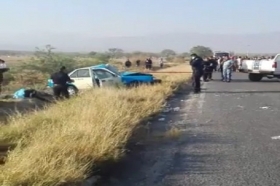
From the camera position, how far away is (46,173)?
6652mm

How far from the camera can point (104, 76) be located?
2634 cm

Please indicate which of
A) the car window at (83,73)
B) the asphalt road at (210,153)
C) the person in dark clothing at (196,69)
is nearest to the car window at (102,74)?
the car window at (83,73)

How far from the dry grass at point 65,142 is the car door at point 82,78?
35.8 ft

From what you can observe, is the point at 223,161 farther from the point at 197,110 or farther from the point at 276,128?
the point at 197,110

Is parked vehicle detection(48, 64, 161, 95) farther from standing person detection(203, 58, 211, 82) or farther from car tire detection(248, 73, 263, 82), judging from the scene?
car tire detection(248, 73, 263, 82)

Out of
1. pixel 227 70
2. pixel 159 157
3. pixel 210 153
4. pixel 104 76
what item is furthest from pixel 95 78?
pixel 159 157

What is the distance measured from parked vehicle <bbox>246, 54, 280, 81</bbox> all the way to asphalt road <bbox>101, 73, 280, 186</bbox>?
62.3 feet

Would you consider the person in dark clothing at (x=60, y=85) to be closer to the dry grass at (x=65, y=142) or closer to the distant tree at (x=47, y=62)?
the dry grass at (x=65, y=142)

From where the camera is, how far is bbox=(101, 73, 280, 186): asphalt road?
7.80 meters

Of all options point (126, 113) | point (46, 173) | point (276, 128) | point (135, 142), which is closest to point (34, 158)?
point (46, 173)

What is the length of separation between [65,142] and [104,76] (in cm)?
1793

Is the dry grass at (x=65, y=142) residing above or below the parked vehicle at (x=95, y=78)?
above

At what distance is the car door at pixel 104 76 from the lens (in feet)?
83.8

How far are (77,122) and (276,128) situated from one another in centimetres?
462
